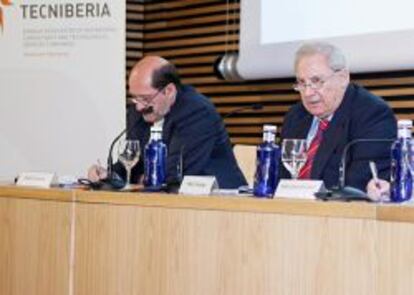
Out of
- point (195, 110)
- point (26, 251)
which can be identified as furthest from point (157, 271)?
point (195, 110)

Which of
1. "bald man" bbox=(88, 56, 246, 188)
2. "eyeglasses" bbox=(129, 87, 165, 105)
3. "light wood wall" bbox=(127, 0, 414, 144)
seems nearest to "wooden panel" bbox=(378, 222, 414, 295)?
"bald man" bbox=(88, 56, 246, 188)

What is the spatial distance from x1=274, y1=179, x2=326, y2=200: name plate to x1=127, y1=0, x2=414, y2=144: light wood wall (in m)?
3.01

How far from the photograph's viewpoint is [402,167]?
122 inches

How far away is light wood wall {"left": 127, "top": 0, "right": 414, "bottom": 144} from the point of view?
6617mm

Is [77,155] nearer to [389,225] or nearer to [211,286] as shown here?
[211,286]

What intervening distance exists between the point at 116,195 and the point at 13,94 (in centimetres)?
288

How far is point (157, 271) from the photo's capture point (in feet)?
10.6

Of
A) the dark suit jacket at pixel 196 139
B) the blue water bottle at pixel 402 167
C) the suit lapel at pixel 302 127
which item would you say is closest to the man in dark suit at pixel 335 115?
the suit lapel at pixel 302 127

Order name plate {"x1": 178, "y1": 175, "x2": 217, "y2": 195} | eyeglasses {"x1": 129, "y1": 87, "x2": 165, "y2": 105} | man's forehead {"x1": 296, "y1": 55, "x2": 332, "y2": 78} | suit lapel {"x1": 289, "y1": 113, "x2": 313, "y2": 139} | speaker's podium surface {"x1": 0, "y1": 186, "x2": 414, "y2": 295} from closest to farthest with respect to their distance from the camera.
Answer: speaker's podium surface {"x1": 0, "y1": 186, "x2": 414, "y2": 295} → name plate {"x1": 178, "y1": 175, "x2": 217, "y2": 195} → man's forehead {"x1": 296, "y1": 55, "x2": 332, "y2": 78} → suit lapel {"x1": 289, "y1": 113, "x2": 313, "y2": 139} → eyeglasses {"x1": 129, "y1": 87, "x2": 165, "y2": 105}

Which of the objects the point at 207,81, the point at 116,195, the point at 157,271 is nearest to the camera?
the point at 157,271

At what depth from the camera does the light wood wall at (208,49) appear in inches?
261

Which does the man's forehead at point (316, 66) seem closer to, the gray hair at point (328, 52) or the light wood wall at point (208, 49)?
the gray hair at point (328, 52)

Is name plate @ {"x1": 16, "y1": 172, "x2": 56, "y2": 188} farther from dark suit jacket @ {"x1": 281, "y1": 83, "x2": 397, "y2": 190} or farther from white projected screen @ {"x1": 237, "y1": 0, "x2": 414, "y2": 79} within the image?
white projected screen @ {"x1": 237, "y1": 0, "x2": 414, "y2": 79}

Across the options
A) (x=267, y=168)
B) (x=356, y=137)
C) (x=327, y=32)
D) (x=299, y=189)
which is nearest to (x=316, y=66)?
(x=356, y=137)
